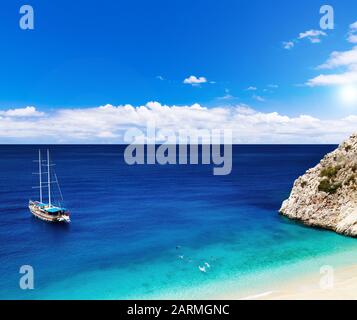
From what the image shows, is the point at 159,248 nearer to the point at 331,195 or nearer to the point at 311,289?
the point at 311,289

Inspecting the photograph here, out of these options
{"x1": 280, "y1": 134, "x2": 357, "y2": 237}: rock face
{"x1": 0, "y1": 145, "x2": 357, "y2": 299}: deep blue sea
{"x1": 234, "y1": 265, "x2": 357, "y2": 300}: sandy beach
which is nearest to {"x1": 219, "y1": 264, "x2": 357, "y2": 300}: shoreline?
{"x1": 234, "y1": 265, "x2": 357, "y2": 300}: sandy beach

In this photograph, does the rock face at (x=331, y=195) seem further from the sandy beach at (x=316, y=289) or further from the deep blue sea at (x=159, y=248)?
the sandy beach at (x=316, y=289)

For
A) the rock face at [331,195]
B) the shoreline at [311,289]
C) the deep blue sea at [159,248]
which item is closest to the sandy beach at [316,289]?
the shoreline at [311,289]

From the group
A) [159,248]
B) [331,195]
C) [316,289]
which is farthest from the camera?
[331,195]

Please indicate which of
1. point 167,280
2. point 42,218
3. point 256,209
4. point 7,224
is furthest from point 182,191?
point 167,280

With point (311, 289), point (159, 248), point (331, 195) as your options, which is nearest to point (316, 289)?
point (311, 289)

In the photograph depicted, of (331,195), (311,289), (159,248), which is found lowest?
(159,248)
